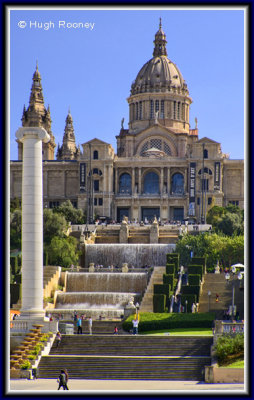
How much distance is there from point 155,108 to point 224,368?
110070 mm

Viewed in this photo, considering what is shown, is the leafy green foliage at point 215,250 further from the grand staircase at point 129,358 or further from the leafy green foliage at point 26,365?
the leafy green foliage at point 26,365

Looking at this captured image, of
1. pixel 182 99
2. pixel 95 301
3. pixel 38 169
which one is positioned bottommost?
pixel 95 301

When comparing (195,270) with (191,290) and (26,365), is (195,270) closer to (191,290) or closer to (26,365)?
(191,290)

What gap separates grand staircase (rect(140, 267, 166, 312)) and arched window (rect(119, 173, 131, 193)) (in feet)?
182

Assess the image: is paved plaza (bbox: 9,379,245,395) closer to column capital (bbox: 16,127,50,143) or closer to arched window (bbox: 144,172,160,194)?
column capital (bbox: 16,127,50,143)

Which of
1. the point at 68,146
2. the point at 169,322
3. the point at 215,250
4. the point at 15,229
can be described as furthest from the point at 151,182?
the point at 169,322

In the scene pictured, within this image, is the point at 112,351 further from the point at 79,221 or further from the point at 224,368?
the point at 79,221

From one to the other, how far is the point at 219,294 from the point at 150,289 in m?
6.10

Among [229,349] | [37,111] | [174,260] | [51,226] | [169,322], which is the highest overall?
[37,111]

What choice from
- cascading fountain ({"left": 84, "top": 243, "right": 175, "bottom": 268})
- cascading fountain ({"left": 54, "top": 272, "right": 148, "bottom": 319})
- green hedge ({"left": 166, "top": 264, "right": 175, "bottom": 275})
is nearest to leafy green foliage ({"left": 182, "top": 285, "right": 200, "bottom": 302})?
cascading fountain ({"left": 54, "top": 272, "right": 148, "bottom": 319})

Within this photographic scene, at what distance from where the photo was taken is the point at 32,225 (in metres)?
48.3

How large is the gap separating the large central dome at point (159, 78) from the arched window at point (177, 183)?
2149cm
